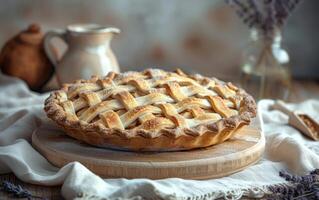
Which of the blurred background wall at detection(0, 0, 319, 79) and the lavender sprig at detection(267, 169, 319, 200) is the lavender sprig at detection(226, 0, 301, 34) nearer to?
the blurred background wall at detection(0, 0, 319, 79)

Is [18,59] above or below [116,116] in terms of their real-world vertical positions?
below

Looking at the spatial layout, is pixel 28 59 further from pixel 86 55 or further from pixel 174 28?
pixel 174 28

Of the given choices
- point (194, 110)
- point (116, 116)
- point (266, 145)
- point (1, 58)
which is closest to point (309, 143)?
point (266, 145)

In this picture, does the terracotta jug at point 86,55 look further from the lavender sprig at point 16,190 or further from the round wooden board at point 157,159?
the lavender sprig at point 16,190

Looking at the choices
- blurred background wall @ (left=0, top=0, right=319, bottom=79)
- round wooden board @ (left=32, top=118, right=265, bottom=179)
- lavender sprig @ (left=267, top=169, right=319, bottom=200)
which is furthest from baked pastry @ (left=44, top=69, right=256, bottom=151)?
blurred background wall @ (left=0, top=0, right=319, bottom=79)

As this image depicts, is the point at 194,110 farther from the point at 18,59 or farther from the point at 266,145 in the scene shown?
the point at 18,59

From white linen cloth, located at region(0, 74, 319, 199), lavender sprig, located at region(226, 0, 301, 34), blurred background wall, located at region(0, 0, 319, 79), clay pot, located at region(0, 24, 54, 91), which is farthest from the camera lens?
blurred background wall, located at region(0, 0, 319, 79)
